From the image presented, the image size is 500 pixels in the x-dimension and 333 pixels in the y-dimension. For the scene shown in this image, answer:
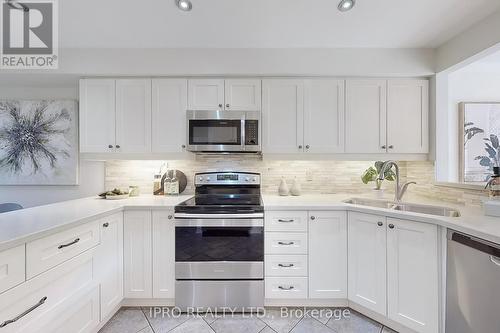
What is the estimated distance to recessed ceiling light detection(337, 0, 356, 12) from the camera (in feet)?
5.82

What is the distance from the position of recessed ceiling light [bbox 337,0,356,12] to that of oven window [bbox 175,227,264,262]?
6.30ft

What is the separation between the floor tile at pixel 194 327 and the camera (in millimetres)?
1738

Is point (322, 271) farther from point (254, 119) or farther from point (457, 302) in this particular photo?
point (254, 119)

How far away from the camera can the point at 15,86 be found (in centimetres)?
254

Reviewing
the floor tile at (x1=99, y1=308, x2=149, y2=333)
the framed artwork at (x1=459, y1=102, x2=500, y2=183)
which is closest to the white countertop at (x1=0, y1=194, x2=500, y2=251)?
the floor tile at (x1=99, y1=308, x2=149, y2=333)

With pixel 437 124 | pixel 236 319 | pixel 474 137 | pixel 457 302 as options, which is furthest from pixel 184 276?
pixel 474 137

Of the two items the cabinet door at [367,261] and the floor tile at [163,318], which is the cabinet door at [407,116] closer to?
the cabinet door at [367,261]

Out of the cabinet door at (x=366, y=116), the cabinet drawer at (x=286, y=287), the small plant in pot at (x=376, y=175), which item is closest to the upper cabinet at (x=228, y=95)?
the cabinet door at (x=366, y=116)

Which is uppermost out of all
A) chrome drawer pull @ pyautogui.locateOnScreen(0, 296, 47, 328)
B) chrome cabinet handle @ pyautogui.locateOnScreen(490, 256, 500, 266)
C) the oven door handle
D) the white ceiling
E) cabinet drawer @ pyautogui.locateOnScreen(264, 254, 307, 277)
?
the white ceiling

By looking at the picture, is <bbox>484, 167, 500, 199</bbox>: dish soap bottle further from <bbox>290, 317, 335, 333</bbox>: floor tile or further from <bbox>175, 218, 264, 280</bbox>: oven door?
<bbox>175, 218, 264, 280</bbox>: oven door

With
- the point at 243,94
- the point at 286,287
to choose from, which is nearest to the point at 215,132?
the point at 243,94

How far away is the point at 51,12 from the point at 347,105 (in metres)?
2.75

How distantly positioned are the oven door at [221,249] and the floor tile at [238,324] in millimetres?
317

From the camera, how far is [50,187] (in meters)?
2.57
